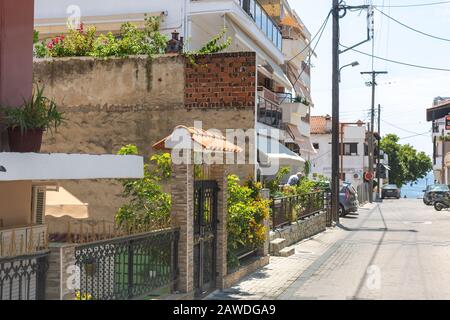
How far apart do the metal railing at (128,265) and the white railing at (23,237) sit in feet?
1.80

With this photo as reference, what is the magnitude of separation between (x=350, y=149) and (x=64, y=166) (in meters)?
62.8

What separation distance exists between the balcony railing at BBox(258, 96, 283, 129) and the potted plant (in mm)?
13194

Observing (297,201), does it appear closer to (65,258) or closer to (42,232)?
(42,232)

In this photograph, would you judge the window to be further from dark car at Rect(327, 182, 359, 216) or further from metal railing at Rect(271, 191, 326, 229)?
metal railing at Rect(271, 191, 326, 229)

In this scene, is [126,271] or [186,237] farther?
[186,237]

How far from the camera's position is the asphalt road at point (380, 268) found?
996cm

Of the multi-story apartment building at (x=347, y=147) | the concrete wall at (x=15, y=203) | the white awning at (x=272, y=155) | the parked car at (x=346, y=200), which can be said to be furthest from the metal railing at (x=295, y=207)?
the multi-story apartment building at (x=347, y=147)

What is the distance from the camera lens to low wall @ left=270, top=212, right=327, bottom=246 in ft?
51.2

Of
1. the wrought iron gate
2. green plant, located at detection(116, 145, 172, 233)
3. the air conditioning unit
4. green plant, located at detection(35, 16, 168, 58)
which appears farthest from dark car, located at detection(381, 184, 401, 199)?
the air conditioning unit

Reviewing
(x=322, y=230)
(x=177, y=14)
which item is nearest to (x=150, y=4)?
(x=177, y=14)

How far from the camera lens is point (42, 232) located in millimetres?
7918

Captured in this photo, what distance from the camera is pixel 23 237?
728cm

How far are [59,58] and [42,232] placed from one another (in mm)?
7459

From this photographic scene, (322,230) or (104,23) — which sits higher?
(104,23)
